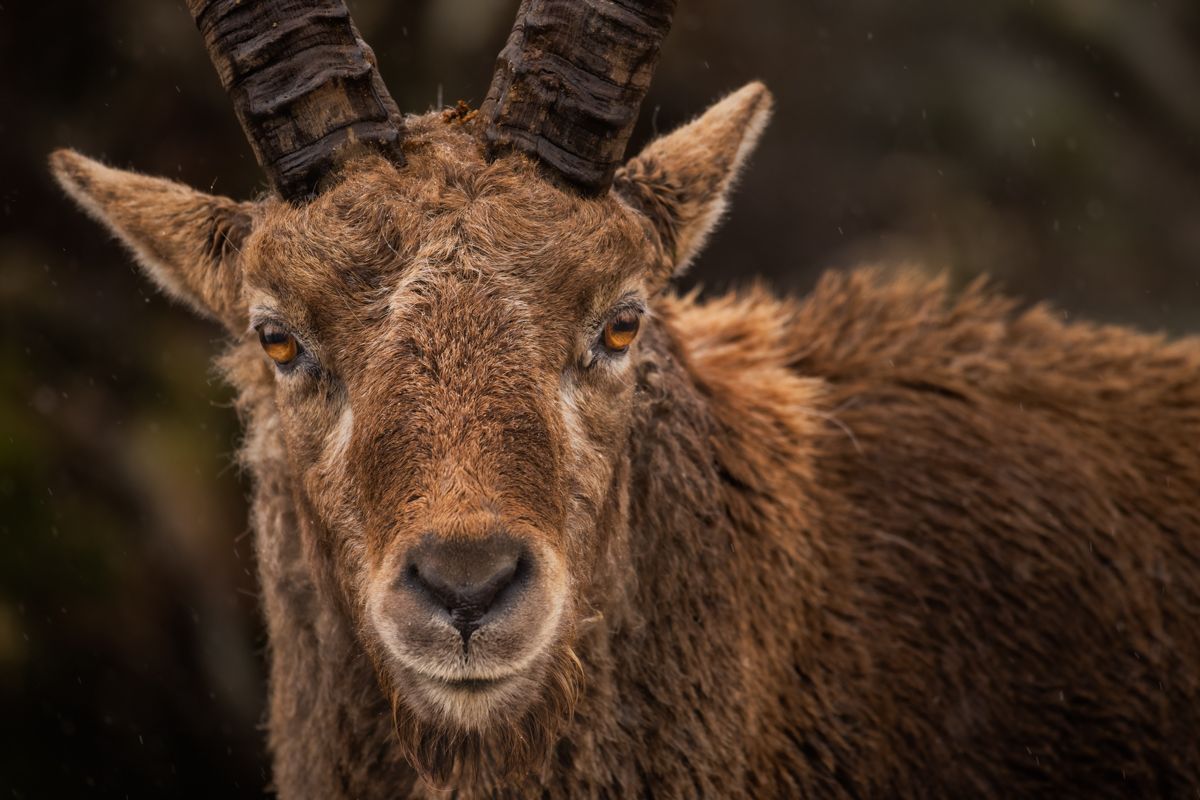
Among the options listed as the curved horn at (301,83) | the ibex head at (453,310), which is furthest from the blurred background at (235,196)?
the ibex head at (453,310)

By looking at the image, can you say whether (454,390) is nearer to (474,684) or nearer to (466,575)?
(466,575)

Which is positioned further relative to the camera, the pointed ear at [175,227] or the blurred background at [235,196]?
the blurred background at [235,196]

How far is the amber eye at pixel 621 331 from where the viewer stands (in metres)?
Answer: 4.51

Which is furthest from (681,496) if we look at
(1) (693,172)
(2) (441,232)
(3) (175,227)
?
(3) (175,227)

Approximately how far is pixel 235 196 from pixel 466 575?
332 inches

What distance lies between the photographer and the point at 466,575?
3.65 meters

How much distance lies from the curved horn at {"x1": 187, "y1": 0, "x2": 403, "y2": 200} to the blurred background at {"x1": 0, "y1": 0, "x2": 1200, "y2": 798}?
17.3 ft

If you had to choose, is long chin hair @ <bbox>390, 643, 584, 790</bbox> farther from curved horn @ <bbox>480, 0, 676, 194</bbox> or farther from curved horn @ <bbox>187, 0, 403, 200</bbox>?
curved horn @ <bbox>187, 0, 403, 200</bbox>

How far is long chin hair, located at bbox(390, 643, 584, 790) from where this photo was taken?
4203 mm

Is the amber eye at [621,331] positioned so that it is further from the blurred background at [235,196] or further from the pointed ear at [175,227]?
the blurred background at [235,196]

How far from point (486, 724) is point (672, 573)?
1157mm

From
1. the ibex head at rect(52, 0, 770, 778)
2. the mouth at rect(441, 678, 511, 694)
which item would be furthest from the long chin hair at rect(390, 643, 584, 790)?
the mouth at rect(441, 678, 511, 694)

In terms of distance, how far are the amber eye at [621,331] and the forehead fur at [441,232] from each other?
5.3 inches

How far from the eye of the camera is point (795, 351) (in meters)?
6.16
